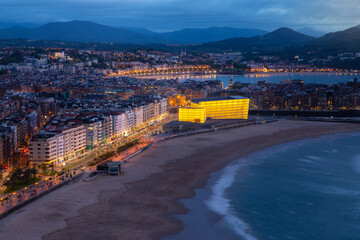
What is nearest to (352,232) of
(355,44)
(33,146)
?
(33,146)

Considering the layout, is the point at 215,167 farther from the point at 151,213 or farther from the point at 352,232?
the point at 352,232

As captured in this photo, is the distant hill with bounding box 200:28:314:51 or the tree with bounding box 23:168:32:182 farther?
the distant hill with bounding box 200:28:314:51

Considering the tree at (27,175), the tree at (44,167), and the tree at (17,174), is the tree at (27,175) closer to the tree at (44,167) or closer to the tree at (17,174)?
the tree at (17,174)

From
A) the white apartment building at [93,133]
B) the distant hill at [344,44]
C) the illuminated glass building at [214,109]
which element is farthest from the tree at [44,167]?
the distant hill at [344,44]

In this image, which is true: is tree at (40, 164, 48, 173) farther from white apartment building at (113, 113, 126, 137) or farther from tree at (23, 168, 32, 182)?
white apartment building at (113, 113, 126, 137)

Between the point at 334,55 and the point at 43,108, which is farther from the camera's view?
the point at 334,55

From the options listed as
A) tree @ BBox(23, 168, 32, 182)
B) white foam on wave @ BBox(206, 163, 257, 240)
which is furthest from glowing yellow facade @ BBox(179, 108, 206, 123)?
tree @ BBox(23, 168, 32, 182)
